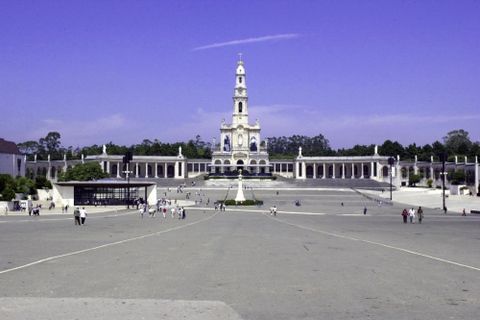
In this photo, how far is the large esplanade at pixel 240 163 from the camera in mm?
112562

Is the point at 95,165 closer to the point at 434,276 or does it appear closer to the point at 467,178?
the point at 467,178

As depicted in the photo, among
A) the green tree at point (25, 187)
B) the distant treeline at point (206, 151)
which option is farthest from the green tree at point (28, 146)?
the green tree at point (25, 187)

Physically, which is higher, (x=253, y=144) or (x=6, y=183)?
(x=253, y=144)

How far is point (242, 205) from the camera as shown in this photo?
2319 inches

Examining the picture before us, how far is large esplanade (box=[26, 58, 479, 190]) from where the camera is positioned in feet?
369

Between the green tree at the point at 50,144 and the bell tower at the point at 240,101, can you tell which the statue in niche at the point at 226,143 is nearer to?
the bell tower at the point at 240,101

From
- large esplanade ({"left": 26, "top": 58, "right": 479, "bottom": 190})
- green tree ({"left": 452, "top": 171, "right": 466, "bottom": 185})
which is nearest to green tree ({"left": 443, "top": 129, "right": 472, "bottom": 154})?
large esplanade ({"left": 26, "top": 58, "right": 479, "bottom": 190})

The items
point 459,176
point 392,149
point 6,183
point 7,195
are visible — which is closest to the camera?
point 7,195

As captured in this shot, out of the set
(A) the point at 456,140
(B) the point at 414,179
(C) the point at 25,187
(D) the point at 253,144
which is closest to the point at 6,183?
A: (C) the point at 25,187

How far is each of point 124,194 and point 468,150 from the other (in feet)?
317

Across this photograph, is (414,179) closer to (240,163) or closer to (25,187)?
(240,163)

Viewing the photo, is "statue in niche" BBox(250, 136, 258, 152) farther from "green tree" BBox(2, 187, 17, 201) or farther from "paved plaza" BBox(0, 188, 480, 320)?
"paved plaza" BBox(0, 188, 480, 320)

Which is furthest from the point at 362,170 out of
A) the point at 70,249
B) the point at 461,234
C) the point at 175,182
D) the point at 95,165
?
the point at 70,249

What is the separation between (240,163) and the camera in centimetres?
11794
